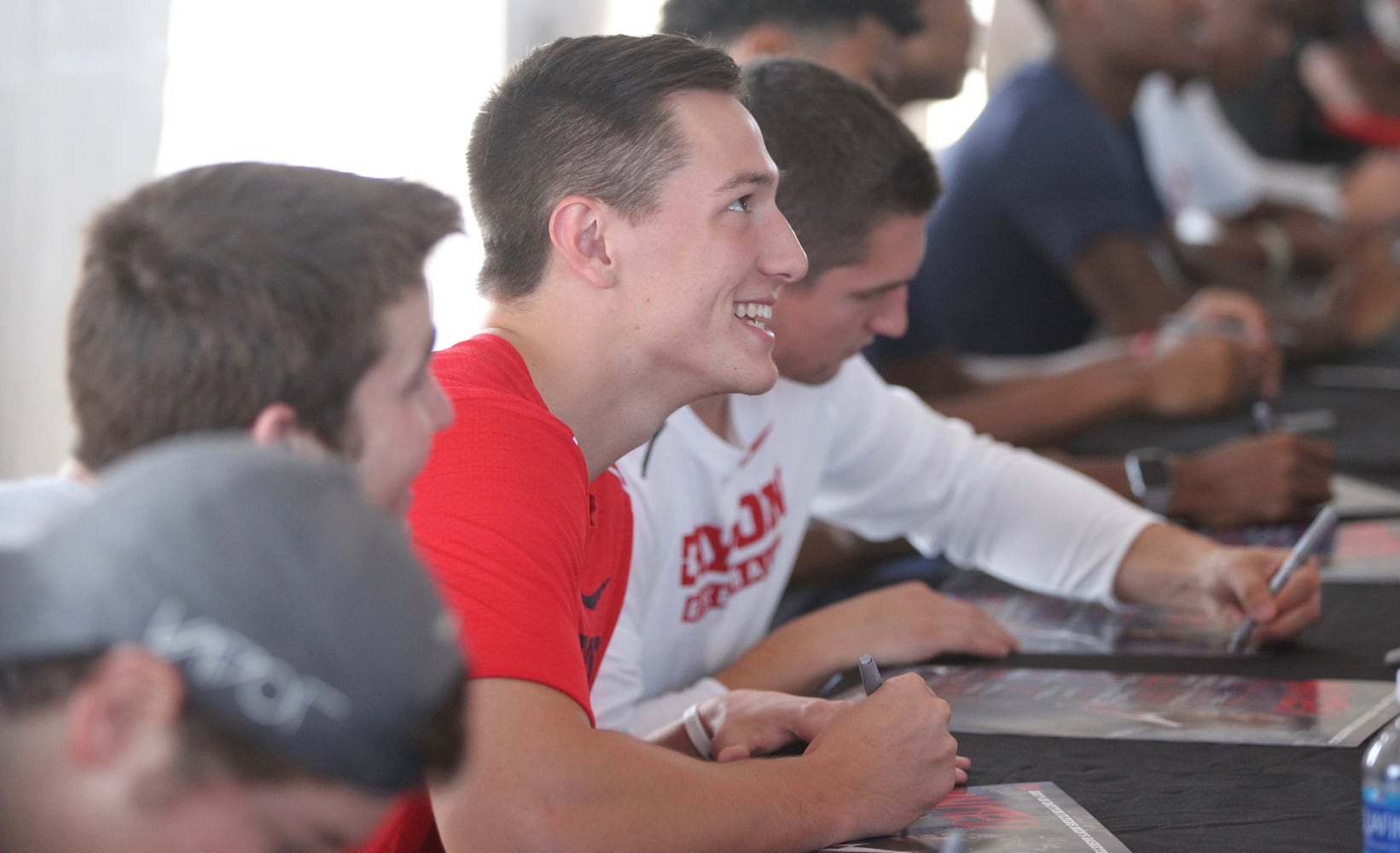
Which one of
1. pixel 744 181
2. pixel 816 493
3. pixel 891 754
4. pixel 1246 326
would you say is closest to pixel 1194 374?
pixel 1246 326

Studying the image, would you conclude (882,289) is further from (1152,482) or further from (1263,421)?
(1263,421)

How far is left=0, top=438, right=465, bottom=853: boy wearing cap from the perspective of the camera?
1.61ft

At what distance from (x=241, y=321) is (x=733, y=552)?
895 millimetres

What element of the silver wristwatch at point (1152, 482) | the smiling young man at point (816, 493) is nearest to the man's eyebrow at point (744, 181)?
the smiling young man at point (816, 493)

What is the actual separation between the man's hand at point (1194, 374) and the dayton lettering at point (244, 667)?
2.22m

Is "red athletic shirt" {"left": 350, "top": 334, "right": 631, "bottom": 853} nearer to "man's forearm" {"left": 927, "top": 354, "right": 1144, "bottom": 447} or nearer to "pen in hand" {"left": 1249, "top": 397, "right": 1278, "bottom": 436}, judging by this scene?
"man's forearm" {"left": 927, "top": 354, "right": 1144, "bottom": 447}

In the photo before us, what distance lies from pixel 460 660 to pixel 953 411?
6.28 feet

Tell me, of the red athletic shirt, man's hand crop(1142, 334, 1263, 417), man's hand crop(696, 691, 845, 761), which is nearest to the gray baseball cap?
the red athletic shirt

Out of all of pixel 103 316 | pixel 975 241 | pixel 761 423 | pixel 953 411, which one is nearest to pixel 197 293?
pixel 103 316

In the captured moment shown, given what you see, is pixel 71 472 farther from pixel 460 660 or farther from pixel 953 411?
pixel 953 411

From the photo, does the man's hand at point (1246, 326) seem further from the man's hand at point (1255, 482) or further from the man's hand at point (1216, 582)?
the man's hand at point (1216, 582)

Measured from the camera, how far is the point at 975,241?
9.93 ft

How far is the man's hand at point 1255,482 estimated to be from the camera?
1.94m

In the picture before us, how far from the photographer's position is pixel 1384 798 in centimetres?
76
